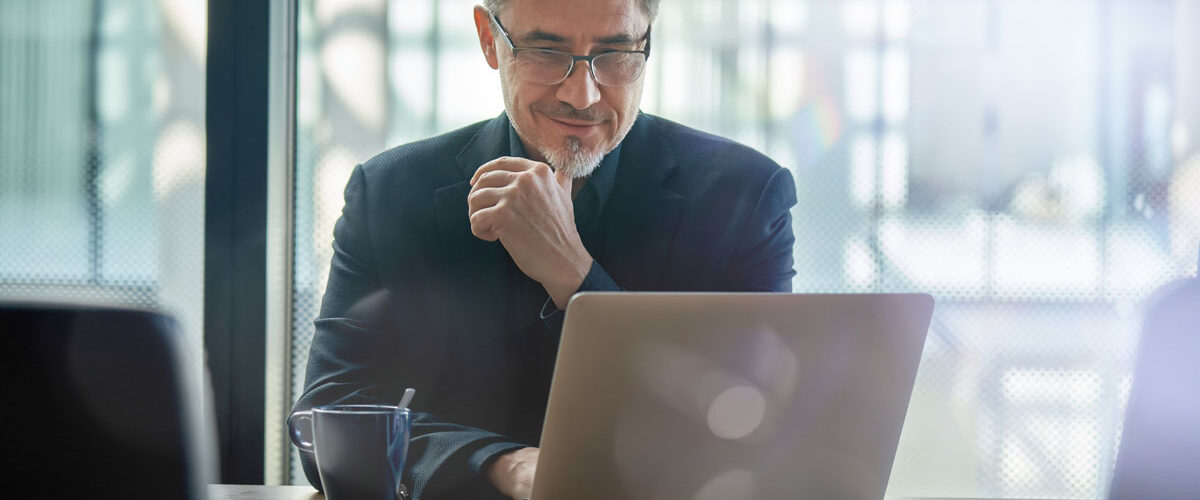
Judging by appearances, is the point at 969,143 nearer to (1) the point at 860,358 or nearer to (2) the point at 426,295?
(2) the point at 426,295

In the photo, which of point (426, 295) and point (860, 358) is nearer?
point (860, 358)

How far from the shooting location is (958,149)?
1959mm

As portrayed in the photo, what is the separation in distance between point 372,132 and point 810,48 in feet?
3.24

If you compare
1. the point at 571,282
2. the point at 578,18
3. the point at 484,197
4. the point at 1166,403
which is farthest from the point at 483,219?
the point at 1166,403

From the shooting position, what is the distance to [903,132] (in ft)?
6.46

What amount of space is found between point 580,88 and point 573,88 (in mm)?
12

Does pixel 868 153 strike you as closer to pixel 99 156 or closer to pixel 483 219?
pixel 483 219

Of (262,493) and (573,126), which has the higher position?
(573,126)

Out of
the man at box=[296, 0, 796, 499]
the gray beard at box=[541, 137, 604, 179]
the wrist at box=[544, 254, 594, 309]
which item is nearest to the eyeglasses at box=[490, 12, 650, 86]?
the man at box=[296, 0, 796, 499]

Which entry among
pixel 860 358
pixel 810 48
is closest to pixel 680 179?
pixel 810 48

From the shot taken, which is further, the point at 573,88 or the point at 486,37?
the point at 486,37

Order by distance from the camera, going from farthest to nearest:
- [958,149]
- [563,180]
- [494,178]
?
[958,149]
[563,180]
[494,178]

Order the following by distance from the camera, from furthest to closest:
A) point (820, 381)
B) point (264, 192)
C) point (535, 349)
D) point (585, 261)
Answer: point (264, 192) < point (535, 349) < point (585, 261) < point (820, 381)

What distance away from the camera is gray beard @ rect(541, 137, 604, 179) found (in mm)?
1531
